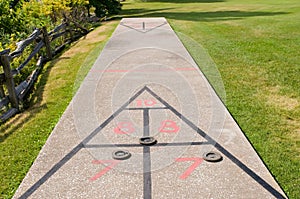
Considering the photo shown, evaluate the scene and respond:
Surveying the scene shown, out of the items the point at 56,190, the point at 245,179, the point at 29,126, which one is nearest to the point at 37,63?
the point at 29,126

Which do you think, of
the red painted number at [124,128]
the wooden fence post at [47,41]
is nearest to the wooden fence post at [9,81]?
the red painted number at [124,128]

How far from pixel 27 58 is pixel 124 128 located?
5161mm

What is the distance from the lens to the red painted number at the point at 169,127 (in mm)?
5660

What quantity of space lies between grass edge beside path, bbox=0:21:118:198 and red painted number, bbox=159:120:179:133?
1.93m

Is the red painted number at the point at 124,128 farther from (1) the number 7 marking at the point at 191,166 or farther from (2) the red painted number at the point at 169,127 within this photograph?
(1) the number 7 marking at the point at 191,166

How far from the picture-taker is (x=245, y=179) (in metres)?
4.21

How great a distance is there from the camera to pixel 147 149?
503 cm

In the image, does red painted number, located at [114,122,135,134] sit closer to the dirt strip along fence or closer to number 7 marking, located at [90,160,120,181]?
number 7 marking, located at [90,160,120,181]

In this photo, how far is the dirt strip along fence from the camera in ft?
22.7

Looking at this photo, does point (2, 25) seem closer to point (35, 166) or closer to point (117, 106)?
point (117, 106)

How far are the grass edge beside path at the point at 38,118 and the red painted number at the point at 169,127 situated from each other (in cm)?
193

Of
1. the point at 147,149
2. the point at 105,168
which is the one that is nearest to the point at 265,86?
the point at 147,149

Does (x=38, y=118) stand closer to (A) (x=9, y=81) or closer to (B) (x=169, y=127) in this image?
(A) (x=9, y=81)

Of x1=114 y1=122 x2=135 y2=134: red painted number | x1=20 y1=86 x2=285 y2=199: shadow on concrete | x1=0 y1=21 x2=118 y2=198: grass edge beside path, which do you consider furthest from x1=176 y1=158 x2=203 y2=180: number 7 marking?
x1=0 y1=21 x2=118 y2=198: grass edge beside path
